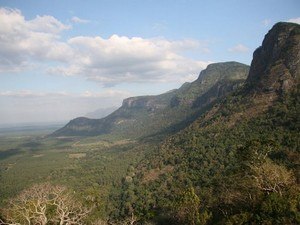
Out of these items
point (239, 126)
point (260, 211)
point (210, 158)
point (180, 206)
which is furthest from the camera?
point (239, 126)

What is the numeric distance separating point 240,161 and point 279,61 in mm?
A: 85209

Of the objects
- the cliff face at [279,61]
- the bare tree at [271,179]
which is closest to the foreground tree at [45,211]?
the bare tree at [271,179]

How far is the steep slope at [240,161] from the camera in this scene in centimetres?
4888

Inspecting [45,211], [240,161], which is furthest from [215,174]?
[45,211]

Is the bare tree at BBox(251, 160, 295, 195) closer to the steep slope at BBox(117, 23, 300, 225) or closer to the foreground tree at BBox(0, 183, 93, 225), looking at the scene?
the steep slope at BBox(117, 23, 300, 225)

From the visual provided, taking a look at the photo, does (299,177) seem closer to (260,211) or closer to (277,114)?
(260,211)

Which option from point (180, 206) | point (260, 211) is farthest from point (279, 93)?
point (260, 211)

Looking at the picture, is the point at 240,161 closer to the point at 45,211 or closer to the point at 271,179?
the point at 271,179

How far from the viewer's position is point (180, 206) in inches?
2383

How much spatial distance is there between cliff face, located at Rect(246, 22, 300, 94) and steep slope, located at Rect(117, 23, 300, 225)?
411 mm

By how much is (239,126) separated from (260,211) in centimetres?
7697

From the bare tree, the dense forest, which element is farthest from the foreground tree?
the bare tree

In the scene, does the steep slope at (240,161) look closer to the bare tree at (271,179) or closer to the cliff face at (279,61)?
the bare tree at (271,179)

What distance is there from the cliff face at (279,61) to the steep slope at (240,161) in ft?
1.35
